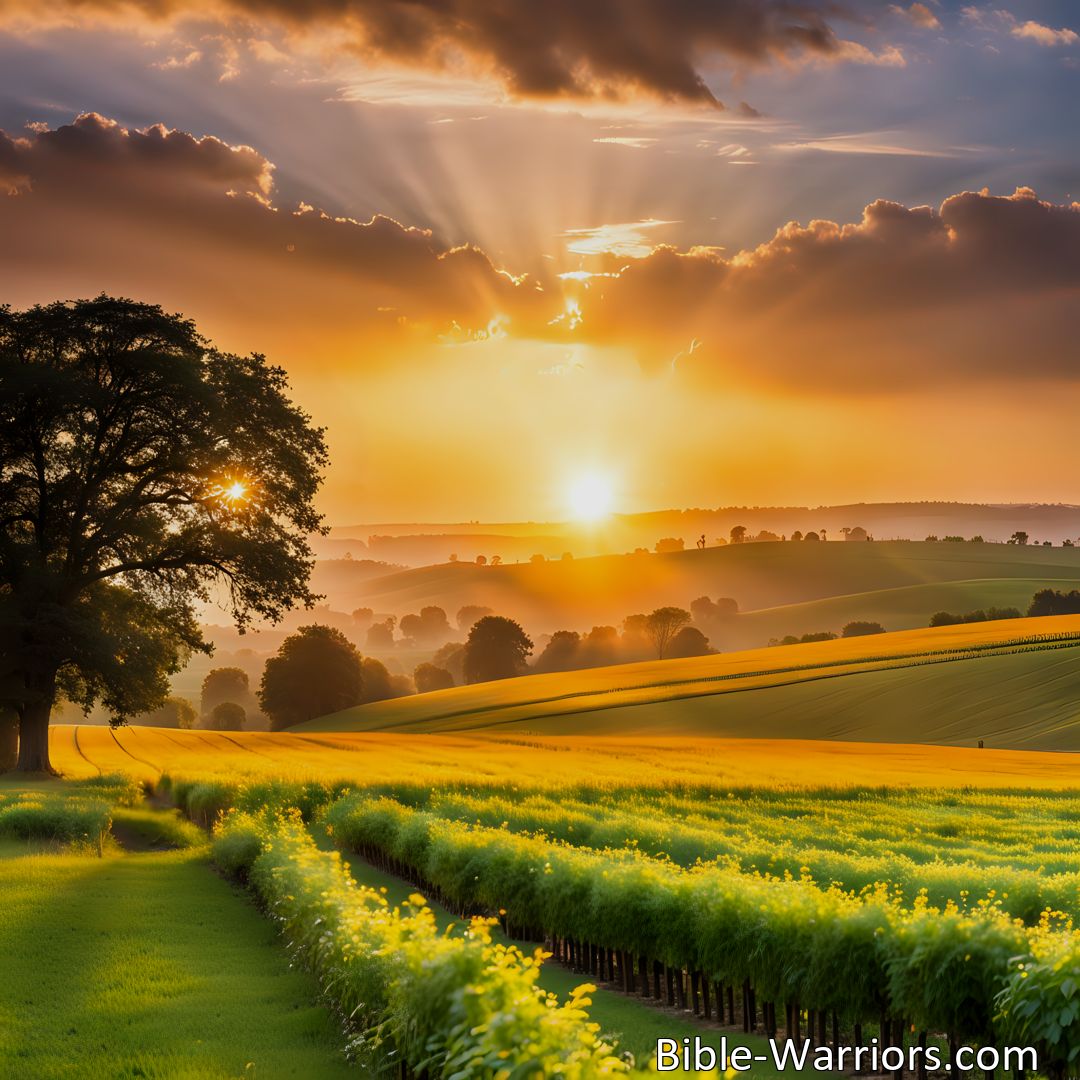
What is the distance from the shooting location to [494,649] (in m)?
146

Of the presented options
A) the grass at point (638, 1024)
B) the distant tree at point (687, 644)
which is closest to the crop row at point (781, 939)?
the grass at point (638, 1024)

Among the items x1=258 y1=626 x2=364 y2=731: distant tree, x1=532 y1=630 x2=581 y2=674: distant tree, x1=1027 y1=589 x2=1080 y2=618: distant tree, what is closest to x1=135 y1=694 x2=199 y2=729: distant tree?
x1=258 y1=626 x2=364 y2=731: distant tree

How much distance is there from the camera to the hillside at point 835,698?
75375mm

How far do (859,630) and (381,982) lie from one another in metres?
159

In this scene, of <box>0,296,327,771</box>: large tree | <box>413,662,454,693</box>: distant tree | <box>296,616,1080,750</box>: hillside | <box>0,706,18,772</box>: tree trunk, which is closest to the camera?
<box>0,296,327,771</box>: large tree

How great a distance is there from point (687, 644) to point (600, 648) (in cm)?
1849

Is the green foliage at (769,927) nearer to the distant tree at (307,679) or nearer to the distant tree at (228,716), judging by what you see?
the distant tree at (307,679)

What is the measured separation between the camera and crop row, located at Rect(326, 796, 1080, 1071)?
12.3 meters

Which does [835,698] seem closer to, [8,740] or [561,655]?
[8,740]

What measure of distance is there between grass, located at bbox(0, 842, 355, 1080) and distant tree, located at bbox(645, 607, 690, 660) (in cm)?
14880

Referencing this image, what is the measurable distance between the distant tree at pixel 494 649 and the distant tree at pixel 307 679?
24.2 metres

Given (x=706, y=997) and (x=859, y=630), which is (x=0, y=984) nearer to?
(x=706, y=997)

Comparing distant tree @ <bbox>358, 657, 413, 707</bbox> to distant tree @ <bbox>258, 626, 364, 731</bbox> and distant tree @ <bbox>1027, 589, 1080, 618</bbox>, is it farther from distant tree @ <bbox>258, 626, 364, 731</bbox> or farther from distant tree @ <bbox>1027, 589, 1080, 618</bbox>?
distant tree @ <bbox>1027, 589, 1080, 618</bbox>

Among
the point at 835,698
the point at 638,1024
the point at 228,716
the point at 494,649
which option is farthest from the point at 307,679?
the point at 638,1024
